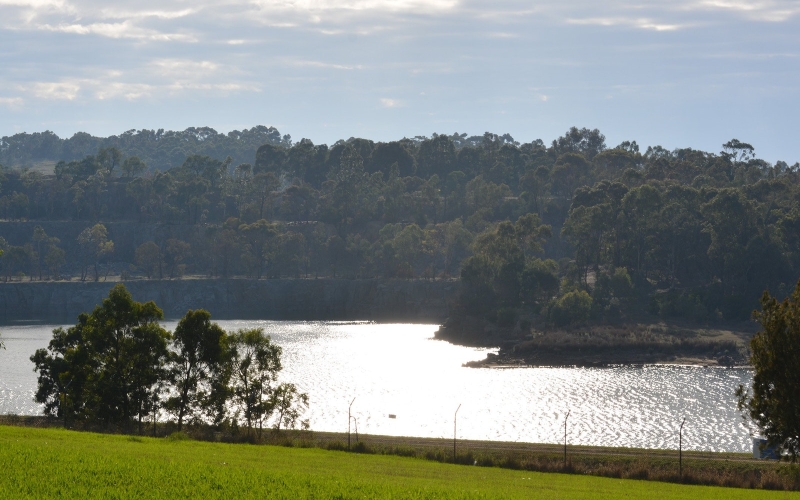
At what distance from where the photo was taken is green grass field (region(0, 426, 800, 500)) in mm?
25031

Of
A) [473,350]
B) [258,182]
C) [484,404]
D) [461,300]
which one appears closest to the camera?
[484,404]

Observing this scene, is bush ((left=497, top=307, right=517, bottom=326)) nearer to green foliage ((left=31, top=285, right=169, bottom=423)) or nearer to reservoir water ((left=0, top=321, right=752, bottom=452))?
reservoir water ((left=0, top=321, right=752, bottom=452))

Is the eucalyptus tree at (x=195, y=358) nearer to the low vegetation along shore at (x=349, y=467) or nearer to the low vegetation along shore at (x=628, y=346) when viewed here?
the low vegetation along shore at (x=349, y=467)

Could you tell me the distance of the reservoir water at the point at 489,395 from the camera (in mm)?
64812

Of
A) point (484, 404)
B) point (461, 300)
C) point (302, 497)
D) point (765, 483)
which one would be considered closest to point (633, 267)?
point (461, 300)

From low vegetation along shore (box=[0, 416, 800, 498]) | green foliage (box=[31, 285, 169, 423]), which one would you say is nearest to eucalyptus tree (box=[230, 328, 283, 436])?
low vegetation along shore (box=[0, 416, 800, 498])

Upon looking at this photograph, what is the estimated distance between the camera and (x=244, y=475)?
2747 cm

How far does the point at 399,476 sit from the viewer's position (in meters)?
32.6

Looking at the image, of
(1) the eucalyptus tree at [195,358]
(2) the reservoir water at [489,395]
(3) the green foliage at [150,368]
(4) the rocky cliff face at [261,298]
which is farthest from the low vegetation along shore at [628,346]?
(1) the eucalyptus tree at [195,358]

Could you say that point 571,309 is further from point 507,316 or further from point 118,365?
point 118,365

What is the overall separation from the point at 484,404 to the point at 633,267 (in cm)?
6277

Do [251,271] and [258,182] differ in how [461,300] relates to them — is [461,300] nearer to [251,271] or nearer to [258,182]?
[251,271]

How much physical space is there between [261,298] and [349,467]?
124802mm

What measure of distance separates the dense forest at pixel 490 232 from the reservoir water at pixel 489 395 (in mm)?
21654
